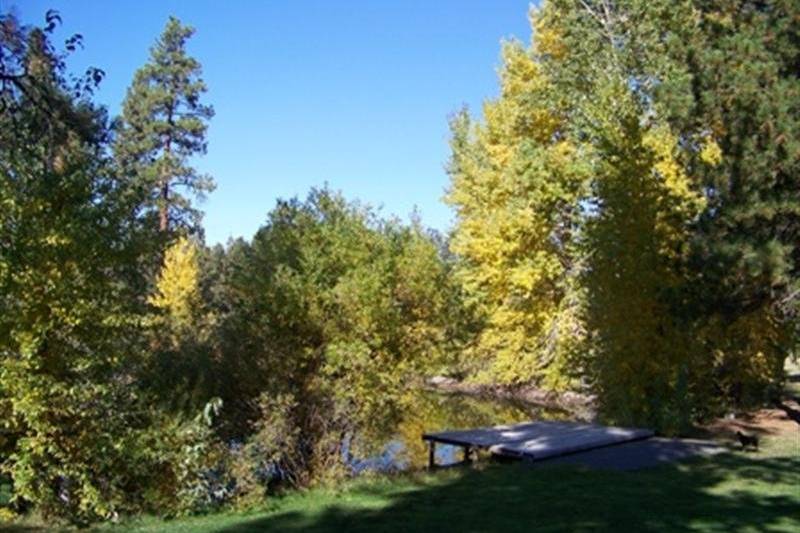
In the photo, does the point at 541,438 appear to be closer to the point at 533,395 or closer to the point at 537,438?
the point at 537,438

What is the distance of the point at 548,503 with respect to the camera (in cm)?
845

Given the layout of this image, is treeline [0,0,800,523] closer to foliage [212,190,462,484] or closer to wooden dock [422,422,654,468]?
foliage [212,190,462,484]

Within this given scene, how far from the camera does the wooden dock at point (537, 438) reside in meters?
11.9

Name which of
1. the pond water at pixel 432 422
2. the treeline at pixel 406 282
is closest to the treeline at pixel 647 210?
the treeline at pixel 406 282

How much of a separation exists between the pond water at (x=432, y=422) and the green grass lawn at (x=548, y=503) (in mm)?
2389

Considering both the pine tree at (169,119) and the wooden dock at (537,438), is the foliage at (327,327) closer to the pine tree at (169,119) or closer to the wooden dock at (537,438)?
the wooden dock at (537,438)

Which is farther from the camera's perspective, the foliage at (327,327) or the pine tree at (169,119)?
the pine tree at (169,119)

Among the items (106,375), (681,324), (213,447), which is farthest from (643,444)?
(106,375)

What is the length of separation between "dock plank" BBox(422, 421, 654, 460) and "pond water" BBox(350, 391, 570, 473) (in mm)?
972

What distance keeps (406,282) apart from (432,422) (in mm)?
7314

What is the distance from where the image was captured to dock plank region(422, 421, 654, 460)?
39.2 ft

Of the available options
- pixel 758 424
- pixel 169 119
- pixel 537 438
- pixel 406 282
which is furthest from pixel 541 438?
pixel 169 119

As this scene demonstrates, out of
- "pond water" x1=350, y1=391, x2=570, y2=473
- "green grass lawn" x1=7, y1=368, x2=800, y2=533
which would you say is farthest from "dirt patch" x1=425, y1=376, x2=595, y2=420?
"green grass lawn" x1=7, y1=368, x2=800, y2=533

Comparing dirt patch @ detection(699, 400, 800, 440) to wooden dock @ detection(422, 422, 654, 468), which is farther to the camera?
dirt patch @ detection(699, 400, 800, 440)
